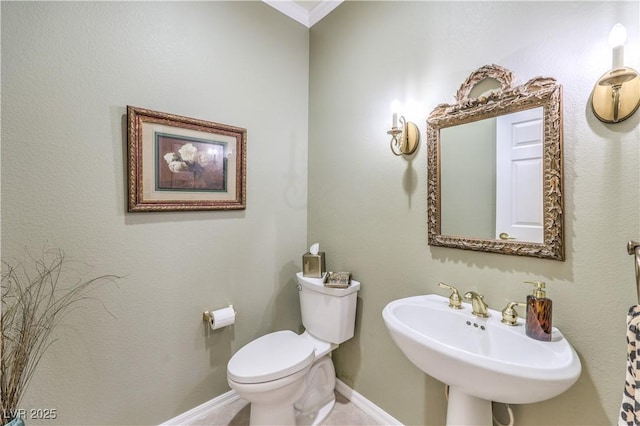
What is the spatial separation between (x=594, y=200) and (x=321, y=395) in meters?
1.70

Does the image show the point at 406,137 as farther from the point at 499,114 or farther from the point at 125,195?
the point at 125,195

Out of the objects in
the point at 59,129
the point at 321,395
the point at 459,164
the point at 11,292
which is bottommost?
the point at 321,395

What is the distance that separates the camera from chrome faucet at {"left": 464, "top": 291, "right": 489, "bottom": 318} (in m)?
1.14

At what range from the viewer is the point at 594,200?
3.12 feet

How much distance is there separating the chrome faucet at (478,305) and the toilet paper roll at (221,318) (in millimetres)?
1273

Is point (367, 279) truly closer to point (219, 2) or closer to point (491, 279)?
point (491, 279)

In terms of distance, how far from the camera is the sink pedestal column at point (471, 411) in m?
1.06

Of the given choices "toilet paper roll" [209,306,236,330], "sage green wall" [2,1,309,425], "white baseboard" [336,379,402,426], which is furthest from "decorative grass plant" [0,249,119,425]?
"white baseboard" [336,379,402,426]

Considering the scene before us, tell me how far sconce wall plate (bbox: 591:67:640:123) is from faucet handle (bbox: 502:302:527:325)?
0.72 meters

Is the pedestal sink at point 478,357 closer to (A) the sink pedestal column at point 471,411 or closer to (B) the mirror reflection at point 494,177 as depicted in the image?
(A) the sink pedestal column at point 471,411

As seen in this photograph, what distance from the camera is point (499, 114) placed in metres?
1.16

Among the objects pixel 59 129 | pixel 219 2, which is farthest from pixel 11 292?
pixel 219 2

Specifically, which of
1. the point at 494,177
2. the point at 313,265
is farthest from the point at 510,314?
the point at 313,265

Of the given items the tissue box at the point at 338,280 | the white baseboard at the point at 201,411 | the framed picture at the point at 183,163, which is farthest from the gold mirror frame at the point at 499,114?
the white baseboard at the point at 201,411
